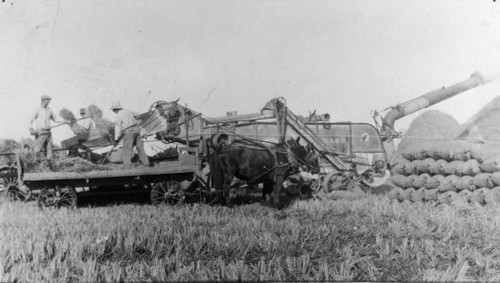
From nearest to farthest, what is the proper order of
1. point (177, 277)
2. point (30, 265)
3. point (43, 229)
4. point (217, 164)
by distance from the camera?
point (177, 277), point (30, 265), point (43, 229), point (217, 164)

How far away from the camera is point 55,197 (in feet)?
27.9

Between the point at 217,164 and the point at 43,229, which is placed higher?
the point at 217,164

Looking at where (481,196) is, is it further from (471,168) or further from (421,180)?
(421,180)

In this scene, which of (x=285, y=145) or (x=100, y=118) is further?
(x=100, y=118)

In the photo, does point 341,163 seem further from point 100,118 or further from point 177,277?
point 177,277

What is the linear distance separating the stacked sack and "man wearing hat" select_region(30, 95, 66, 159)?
8229mm

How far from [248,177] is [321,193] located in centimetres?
301

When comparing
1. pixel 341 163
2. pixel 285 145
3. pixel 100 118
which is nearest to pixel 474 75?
pixel 341 163

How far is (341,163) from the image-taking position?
1224 cm

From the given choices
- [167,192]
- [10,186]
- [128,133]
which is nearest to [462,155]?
[167,192]

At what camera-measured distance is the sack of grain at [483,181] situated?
8.27m

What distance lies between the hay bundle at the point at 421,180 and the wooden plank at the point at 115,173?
513 centimetres

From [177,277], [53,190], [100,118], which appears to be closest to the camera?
[177,277]

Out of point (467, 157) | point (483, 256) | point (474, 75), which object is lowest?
point (483, 256)
